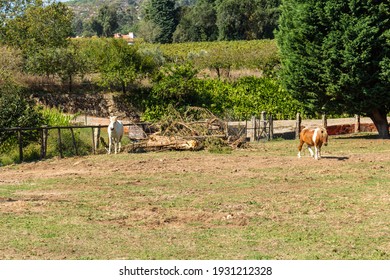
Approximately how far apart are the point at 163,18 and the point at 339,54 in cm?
8243

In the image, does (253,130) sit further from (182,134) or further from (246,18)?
(246,18)

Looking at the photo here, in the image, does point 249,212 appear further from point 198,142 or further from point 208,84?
point 208,84

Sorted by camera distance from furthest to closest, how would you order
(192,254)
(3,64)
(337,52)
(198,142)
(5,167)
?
(3,64), (337,52), (198,142), (5,167), (192,254)

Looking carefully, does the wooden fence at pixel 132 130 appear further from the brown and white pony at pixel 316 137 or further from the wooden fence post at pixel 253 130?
the brown and white pony at pixel 316 137

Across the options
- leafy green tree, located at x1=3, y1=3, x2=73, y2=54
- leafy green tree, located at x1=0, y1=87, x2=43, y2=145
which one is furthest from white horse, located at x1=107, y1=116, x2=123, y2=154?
leafy green tree, located at x1=3, y1=3, x2=73, y2=54

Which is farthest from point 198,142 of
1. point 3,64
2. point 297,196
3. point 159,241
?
point 3,64

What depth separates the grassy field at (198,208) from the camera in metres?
10.2

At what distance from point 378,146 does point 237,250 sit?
57.3ft

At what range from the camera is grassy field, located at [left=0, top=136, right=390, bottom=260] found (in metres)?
10.2

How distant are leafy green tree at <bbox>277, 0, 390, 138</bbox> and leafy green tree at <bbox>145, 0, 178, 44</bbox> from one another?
253 ft

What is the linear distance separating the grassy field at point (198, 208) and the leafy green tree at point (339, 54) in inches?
224

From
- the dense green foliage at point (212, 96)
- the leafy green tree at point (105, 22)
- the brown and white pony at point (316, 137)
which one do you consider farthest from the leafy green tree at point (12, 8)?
the leafy green tree at point (105, 22)

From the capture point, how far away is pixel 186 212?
43.1 ft

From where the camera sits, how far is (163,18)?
4237 inches
